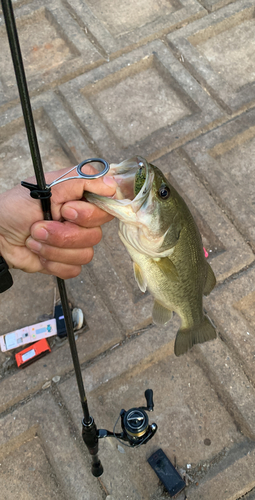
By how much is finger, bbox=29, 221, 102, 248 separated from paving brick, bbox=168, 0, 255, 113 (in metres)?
3.16

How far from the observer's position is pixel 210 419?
3305 millimetres

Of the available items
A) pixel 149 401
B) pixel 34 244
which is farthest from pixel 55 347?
pixel 34 244

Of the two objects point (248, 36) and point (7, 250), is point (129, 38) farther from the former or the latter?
point (7, 250)

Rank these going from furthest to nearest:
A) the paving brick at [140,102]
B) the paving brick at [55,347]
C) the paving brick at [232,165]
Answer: the paving brick at [140,102] → the paving brick at [232,165] → the paving brick at [55,347]

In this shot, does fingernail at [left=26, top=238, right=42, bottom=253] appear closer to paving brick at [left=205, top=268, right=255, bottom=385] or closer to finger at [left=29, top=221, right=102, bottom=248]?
finger at [left=29, top=221, right=102, bottom=248]

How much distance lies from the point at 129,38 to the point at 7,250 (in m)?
3.85

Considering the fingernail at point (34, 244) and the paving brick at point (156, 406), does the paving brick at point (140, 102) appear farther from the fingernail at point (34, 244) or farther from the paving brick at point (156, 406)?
the fingernail at point (34, 244)

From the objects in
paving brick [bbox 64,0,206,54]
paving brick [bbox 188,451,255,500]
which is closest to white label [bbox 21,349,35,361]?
paving brick [bbox 188,451,255,500]

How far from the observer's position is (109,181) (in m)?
1.96

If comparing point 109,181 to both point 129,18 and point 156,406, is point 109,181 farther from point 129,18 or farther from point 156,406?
point 129,18

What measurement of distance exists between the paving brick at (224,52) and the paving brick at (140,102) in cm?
18

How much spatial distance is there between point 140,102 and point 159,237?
3.33m

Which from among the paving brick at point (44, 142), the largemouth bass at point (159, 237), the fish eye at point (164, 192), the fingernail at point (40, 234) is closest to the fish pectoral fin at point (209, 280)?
the largemouth bass at point (159, 237)

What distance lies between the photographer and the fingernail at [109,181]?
6.40 ft
